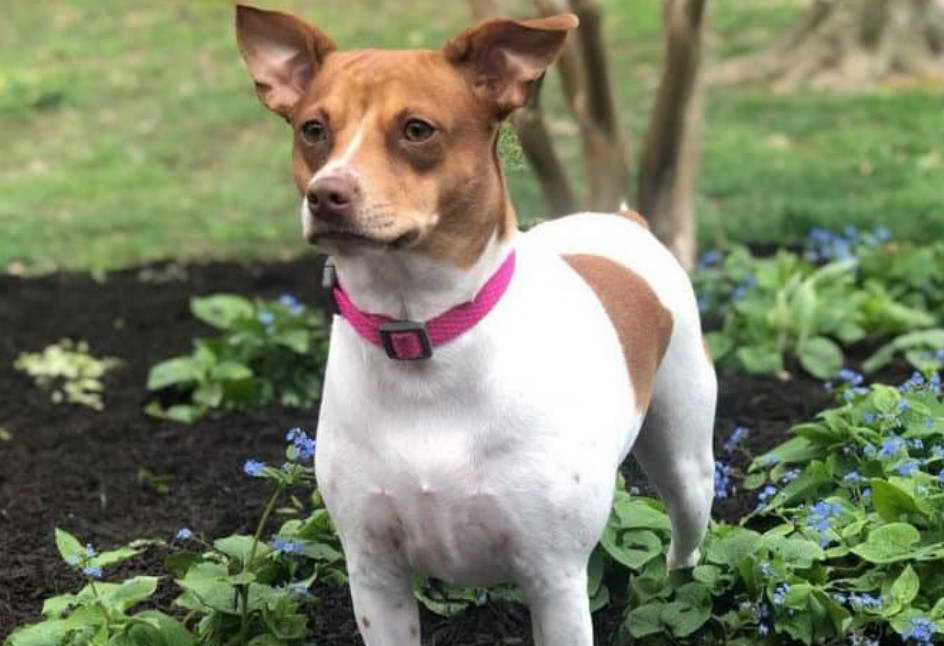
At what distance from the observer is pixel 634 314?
3.83m

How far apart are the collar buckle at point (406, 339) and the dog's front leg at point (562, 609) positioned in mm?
559

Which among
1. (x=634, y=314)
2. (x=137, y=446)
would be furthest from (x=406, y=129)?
(x=137, y=446)

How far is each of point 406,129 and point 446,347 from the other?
0.46 m

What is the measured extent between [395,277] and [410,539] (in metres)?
0.55

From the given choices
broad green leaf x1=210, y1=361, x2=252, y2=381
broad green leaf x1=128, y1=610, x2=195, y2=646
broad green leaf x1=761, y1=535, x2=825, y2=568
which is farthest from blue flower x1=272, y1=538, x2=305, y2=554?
broad green leaf x1=210, y1=361, x2=252, y2=381

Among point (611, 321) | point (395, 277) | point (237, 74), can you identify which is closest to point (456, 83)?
point (395, 277)

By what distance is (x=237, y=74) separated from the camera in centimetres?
1421

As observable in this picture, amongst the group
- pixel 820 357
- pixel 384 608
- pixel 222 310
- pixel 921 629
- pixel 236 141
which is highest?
pixel 384 608

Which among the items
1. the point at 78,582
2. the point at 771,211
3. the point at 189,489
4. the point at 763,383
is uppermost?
the point at 78,582

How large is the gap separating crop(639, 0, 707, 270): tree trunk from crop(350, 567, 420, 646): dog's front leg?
14.0 ft

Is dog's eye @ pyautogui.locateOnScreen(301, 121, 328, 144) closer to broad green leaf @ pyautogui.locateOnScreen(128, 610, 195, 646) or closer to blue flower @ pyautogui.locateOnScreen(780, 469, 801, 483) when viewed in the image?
broad green leaf @ pyautogui.locateOnScreen(128, 610, 195, 646)

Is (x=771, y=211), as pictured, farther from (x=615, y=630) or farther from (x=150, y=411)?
(x=615, y=630)

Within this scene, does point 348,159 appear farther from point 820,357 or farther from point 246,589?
point 820,357

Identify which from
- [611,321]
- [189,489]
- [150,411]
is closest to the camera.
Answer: [611,321]
